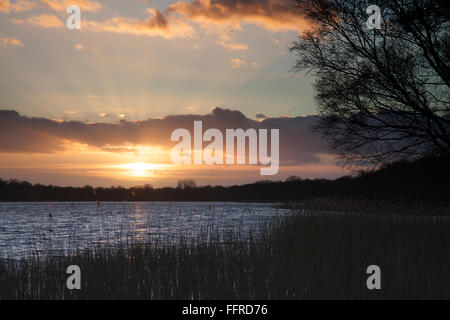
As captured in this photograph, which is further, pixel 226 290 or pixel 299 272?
pixel 299 272

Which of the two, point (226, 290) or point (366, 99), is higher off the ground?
point (366, 99)

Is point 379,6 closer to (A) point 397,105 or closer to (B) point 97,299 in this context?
(A) point 397,105

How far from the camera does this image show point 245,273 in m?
8.93

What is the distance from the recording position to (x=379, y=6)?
11.8 meters

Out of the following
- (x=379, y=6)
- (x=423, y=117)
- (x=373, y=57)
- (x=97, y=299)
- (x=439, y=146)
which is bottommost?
(x=97, y=299)

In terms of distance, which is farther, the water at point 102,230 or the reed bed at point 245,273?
the water at point 102,230

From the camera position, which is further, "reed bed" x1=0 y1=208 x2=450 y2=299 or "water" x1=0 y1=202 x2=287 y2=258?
"water" x1=0 y1=202 x2=287 y2=258

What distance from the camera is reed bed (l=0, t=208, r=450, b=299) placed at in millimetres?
7520

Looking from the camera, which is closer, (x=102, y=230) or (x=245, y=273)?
(x=245, y=273)

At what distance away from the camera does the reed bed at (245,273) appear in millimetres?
7520
